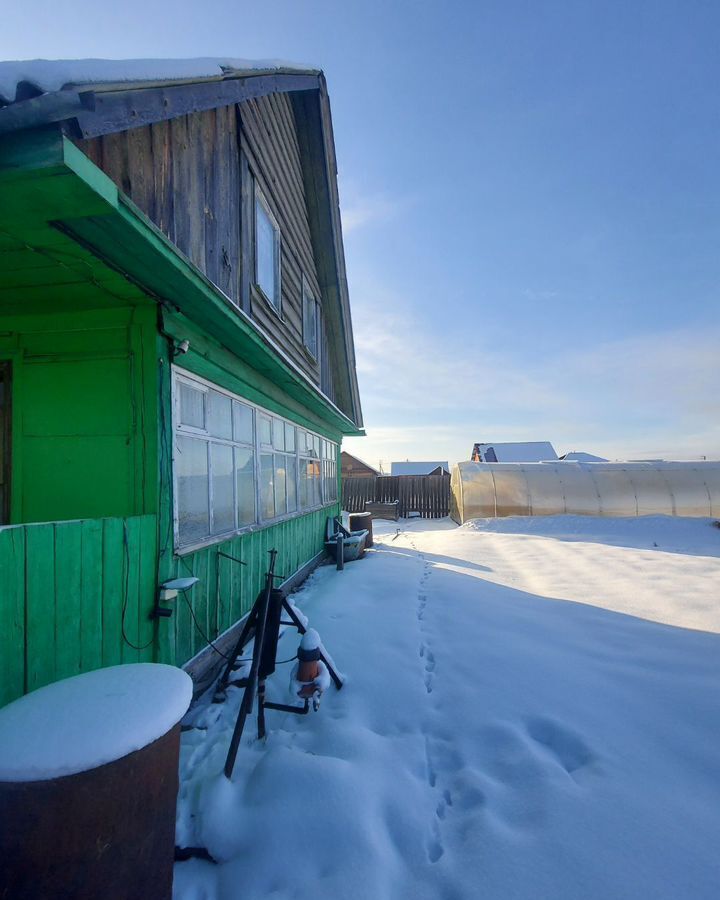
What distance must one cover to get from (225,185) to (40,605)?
4190mm

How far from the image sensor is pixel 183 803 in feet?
7.91

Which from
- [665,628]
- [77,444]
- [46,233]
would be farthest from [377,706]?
[46,233]

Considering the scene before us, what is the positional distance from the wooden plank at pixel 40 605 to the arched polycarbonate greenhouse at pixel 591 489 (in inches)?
567

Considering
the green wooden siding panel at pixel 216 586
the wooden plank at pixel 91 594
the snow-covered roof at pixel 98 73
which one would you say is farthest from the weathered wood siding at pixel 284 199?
the wooden plank at pixel 91 594

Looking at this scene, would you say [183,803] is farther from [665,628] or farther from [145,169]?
[665,628]

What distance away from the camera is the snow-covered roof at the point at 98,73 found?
162 centimetres

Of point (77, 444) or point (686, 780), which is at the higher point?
point (77, 444)

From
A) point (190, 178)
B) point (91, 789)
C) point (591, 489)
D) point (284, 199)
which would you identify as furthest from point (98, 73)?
point (591, 489)

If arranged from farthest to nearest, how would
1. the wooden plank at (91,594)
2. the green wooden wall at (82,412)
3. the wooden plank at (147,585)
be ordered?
the green wooden wall at (82,412) < the wooden plank at (147,585) < the wooden plank at (91,594)

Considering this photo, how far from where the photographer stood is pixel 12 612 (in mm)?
2115

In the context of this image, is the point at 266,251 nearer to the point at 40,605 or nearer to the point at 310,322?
the point at 310,322

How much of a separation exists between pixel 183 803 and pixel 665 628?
4763mm

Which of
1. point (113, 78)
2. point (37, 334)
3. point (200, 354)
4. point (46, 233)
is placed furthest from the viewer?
point (200, 354)

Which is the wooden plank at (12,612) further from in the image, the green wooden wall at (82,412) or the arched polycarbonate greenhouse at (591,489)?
the arched polycarbonate greenhouse at (591,489)
